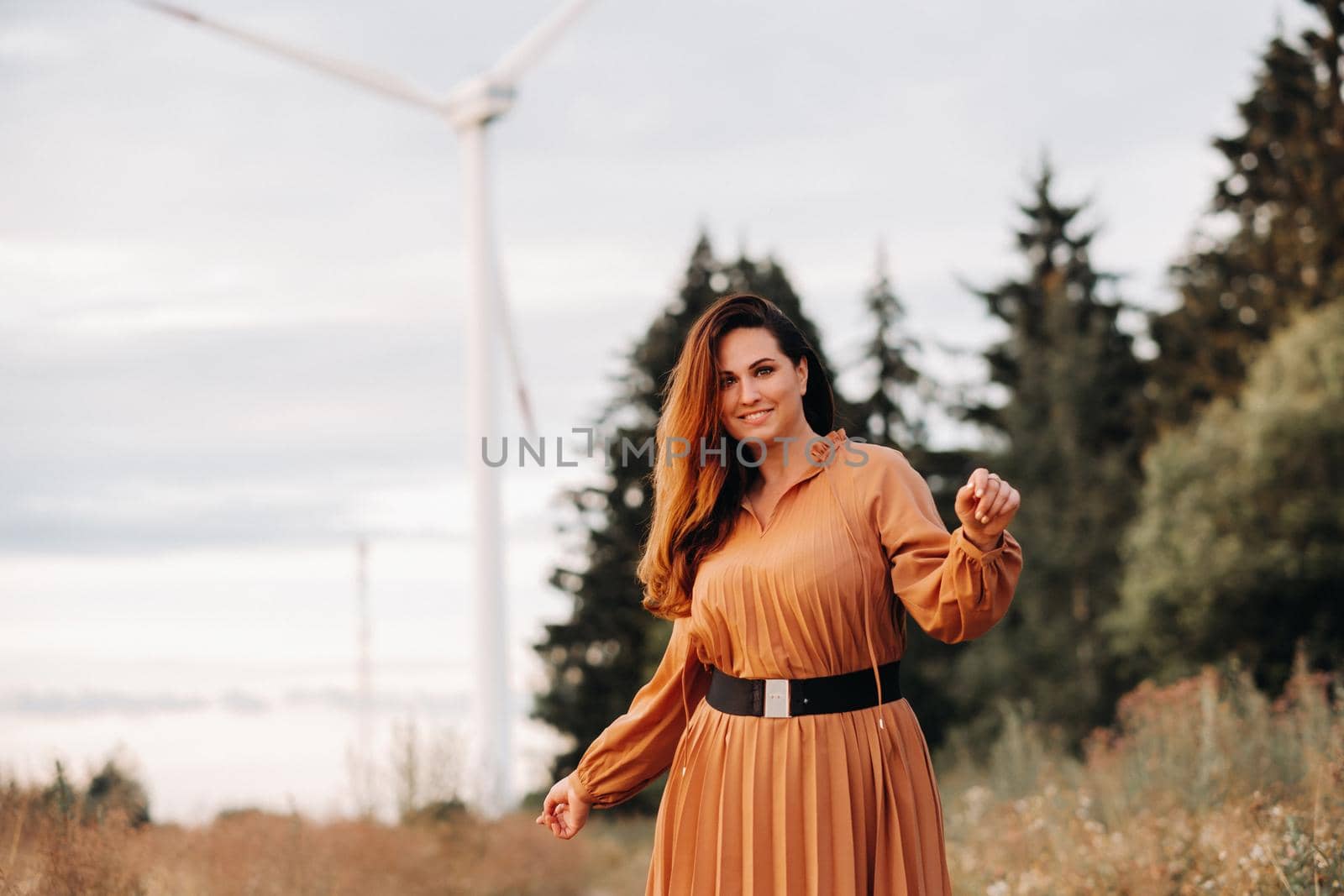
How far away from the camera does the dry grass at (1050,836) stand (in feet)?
17.1

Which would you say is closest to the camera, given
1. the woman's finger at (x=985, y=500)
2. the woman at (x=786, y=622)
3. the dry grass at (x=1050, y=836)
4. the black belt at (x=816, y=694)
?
the woman's finger at (x=985, y=500)

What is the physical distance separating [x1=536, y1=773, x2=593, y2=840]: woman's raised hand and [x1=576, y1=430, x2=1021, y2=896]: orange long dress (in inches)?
11.6

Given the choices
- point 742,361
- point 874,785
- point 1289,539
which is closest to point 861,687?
point 874,785

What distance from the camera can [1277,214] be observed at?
26.8 meters

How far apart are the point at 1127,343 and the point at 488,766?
23.4 meters

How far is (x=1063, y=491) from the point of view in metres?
27.5

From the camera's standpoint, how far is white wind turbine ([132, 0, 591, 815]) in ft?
50.7

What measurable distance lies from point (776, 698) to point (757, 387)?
2.45 ft

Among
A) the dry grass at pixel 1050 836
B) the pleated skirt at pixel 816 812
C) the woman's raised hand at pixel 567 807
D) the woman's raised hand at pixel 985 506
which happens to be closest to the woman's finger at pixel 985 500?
the woman's raised hand at pixel 985 506

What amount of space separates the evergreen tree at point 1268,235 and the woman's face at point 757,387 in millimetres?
22741

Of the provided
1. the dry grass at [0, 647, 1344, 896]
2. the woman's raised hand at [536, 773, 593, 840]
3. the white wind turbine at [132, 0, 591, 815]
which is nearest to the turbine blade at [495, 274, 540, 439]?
the white wind turbine at [132, 0, 591, 815]

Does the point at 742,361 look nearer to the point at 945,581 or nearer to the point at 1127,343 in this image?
the point at 945,581

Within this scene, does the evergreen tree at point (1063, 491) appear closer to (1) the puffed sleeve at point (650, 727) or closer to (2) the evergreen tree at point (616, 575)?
(2) the evergreen tree at point (616, 575)

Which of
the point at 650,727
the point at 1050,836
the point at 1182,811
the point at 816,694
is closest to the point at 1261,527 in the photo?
the point at 1050,836
